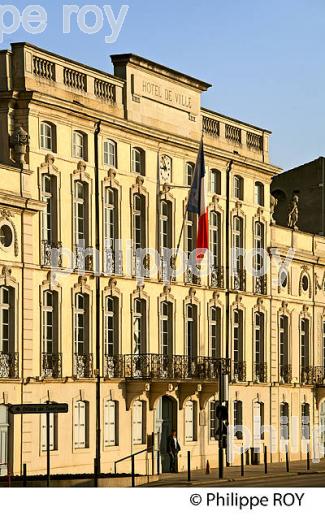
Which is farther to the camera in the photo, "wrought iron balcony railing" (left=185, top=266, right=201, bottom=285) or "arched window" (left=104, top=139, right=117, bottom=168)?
"wrought iron balcony railing" (left=185, top=266, right=201, bottom=285)

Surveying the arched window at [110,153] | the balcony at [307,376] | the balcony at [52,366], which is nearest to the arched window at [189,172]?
the arched window at [110,153]

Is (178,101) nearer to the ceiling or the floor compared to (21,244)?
nearer to the ceiling

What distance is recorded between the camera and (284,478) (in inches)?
2648

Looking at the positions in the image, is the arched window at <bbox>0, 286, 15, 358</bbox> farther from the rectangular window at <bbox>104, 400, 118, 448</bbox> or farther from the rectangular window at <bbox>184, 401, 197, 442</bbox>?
the rectangular window at <bbox>184, 401, 197, 442</bbox>

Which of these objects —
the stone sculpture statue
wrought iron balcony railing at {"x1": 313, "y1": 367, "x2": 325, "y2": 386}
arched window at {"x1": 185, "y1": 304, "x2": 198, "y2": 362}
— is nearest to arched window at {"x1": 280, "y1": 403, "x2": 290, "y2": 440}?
wrought iron balcony railing at {"x1": 313, "y1": 367, "x2": 325, "y2": 386}

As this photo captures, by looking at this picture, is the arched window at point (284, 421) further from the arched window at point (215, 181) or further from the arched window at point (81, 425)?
the arched window at point (81, 425)

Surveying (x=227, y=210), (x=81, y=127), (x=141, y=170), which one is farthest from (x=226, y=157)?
(x=81, y=127)

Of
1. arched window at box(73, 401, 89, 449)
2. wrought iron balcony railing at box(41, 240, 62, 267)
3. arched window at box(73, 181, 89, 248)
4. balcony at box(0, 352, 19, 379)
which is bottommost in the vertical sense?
arched window at box(73, 401, 89, 449)

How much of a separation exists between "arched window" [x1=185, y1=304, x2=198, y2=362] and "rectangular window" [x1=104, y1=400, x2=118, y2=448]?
21.2 feet

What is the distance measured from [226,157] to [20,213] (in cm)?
1708

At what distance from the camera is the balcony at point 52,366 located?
205ft

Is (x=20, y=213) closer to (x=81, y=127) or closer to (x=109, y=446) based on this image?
(x=81, y=127)

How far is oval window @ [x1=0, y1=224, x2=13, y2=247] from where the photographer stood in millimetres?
60094

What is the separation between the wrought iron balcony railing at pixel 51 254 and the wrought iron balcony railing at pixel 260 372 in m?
17.7
